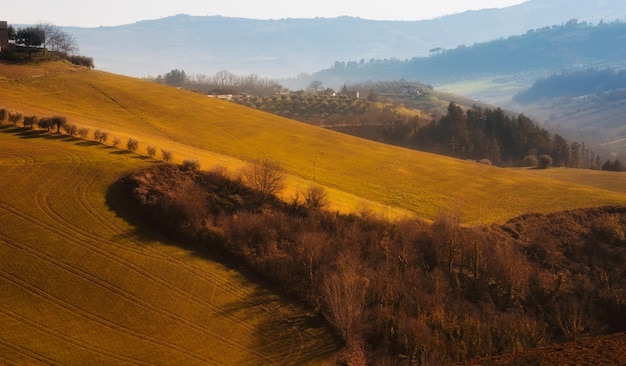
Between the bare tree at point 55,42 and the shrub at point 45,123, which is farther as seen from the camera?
the bare tree at point 55,42

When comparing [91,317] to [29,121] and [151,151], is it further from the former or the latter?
[29,121]

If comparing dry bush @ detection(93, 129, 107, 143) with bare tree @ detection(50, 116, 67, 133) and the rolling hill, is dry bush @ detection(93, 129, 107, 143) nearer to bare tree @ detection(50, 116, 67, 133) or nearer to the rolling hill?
the rolling hill

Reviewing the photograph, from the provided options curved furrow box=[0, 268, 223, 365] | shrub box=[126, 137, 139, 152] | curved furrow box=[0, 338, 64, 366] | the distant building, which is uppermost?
the distant building

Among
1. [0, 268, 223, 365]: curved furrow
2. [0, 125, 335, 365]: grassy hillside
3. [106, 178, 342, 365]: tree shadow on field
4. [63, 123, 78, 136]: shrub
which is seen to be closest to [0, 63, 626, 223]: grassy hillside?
[63, 123, 78, 136]: shrub

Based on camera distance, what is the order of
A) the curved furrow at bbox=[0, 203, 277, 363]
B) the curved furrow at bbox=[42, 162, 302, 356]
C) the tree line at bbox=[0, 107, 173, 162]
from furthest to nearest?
the tree line at bbox=[0, 107, 173, 162], the curved furrow at bbox=[42, 162, 302, 356], the curved furrow at bbox=[0, 203, 277, 363]

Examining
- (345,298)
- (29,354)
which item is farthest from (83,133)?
(345,298)

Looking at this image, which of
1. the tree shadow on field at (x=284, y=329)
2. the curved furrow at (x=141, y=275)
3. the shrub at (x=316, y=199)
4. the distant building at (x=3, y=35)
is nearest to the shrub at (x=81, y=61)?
the distant building at (x=3, y=35)

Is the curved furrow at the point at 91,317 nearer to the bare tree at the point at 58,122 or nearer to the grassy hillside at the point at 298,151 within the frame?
the grassy hillside at the point at 298,151
